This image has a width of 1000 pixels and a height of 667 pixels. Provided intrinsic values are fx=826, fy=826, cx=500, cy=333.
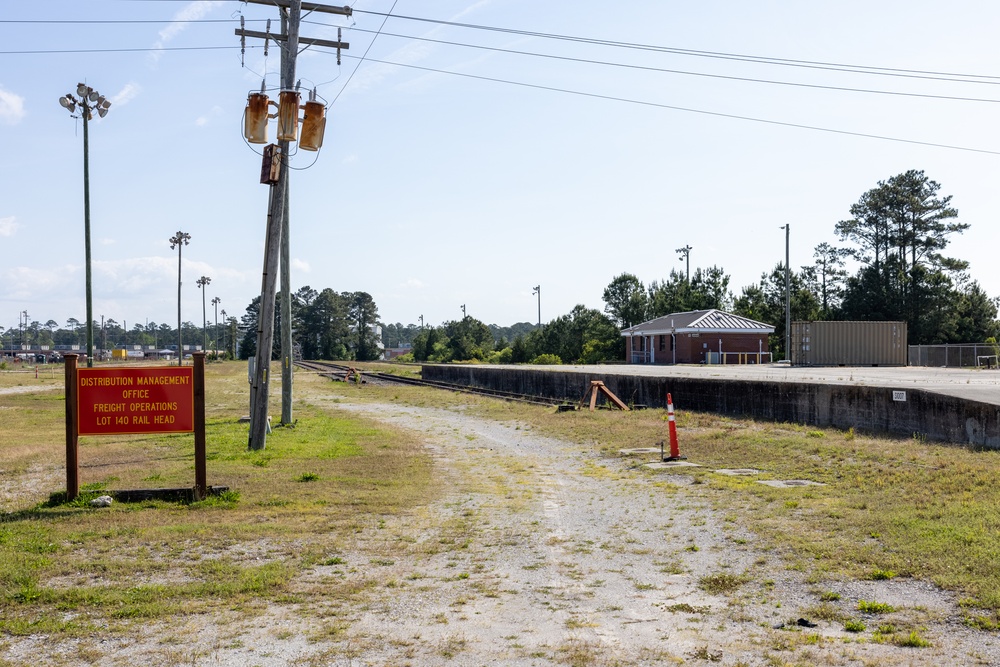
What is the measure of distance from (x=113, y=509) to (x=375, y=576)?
432 centimetres

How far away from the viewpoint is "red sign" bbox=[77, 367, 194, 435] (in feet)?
33.7

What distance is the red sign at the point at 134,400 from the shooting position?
33.7ft

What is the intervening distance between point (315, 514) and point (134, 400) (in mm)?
3103

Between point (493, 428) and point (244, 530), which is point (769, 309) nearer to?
point (493, 428)

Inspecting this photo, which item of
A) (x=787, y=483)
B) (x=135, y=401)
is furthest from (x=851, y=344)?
(x=135, y=401)

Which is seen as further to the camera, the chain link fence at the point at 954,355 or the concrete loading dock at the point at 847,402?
the chain link fence at the point at 954,355

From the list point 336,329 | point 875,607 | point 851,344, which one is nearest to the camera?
point 875,607

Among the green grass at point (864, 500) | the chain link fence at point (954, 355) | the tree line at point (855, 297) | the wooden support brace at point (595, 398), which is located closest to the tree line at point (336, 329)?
the tree line at point (855, 297)

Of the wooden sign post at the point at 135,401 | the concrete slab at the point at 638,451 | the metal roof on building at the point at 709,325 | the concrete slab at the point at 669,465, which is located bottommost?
the concrete slab at the point at 638,451

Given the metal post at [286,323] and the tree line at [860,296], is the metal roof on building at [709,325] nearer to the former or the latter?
the tree line at [860,296]

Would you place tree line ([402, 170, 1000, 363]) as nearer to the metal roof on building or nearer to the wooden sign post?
the metal roof on building

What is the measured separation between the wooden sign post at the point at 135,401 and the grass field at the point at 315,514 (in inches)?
34.9

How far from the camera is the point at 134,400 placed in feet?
34.2

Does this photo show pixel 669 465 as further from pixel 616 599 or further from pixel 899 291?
pixel 899 291
